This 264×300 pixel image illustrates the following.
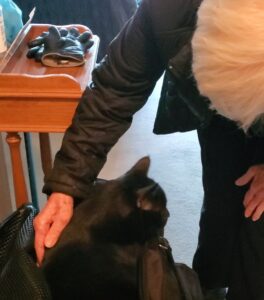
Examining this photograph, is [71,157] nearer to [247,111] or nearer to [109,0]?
[247,111]

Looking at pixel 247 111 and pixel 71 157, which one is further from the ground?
pixel 247 111

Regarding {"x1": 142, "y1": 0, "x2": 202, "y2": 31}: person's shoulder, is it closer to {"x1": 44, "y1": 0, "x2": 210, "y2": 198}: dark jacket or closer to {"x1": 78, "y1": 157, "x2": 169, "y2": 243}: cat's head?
{"x1": 44, "y1": 0, "x2": 210, "y2": 198}: dark jacket


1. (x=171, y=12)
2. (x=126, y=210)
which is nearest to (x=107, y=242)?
(x=126, y=210)

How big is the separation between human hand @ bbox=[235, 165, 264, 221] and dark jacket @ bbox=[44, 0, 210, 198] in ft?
0.52

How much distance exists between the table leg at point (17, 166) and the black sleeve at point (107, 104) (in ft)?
0.87

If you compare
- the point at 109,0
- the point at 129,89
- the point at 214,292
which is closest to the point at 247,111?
the point at 129,89

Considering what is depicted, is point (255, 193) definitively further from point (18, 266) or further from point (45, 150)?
point (45, 150)

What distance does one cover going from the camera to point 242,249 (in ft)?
3.84

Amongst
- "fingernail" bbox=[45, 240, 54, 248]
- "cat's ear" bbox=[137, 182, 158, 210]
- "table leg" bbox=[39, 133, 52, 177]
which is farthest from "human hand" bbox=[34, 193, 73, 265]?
"table leg" bbox=[39, 133, 52, 177]

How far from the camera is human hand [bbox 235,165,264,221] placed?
1.08 metres

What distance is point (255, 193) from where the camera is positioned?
1088 millimetres

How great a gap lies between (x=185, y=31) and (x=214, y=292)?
71 cm

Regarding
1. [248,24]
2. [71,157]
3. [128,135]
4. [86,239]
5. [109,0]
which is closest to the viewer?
[248,24]

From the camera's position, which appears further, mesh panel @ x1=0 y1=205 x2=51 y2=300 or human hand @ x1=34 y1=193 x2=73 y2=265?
human hand @ x1=34 y1=193 x2=73 y2=265
